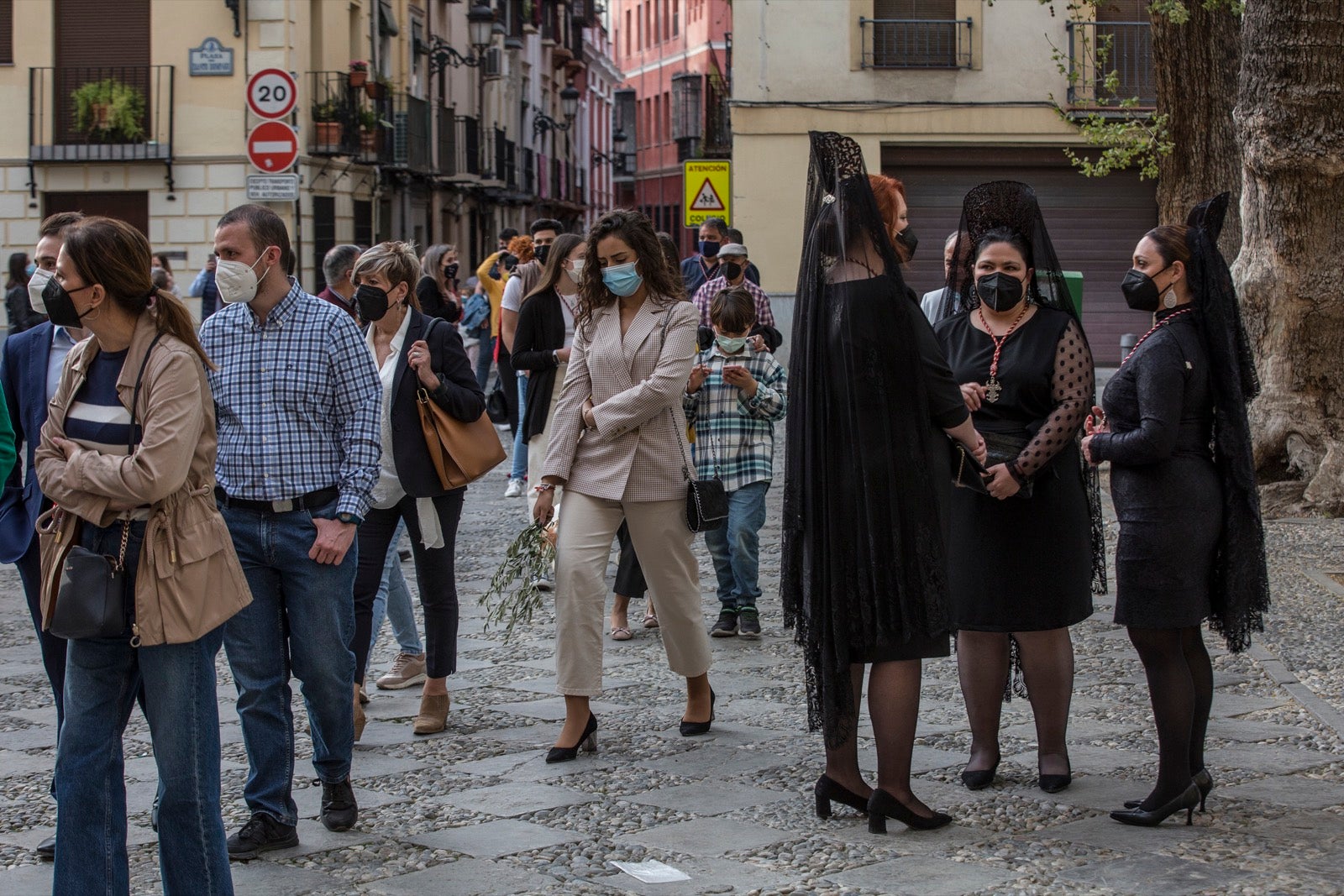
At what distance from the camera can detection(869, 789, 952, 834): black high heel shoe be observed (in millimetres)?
5137

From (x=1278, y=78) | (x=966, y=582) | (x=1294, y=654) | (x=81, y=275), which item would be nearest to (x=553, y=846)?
(x=966, y=582)

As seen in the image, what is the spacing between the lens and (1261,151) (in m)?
11.9

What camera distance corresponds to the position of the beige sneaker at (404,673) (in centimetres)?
739

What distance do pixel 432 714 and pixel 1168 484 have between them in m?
2.91

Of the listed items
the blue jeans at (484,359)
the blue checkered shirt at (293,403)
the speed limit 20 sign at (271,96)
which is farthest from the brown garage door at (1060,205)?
the blue checkered shirt at (293,403)

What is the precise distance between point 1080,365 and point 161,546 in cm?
300

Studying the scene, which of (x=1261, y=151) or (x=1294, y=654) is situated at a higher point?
(x=1261, y=151)

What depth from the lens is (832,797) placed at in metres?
5.32

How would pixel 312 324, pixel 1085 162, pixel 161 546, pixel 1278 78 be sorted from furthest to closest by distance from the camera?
pixel 1085 162
pixel 1278 78
pixel 312 324
pixel 161 546

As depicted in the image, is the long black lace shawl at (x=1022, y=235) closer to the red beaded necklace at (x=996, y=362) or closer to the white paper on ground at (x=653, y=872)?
the red beaded necklace at (x=996, y=362)

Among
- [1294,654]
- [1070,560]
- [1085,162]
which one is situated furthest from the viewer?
[1085,162]

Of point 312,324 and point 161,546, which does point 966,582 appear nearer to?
point 312,324

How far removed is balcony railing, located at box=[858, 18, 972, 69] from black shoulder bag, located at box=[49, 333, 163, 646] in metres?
24.8

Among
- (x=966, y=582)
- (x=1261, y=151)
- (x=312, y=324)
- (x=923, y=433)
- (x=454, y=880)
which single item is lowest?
(x=454, y=880)
